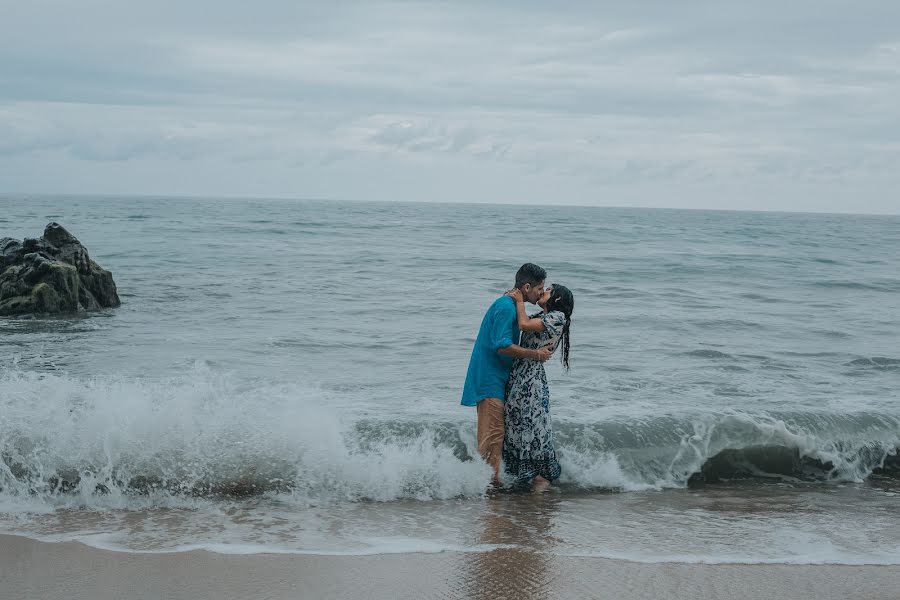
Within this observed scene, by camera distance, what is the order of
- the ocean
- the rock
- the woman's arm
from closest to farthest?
1. the ocean
2. the woman's arm
3. the rock

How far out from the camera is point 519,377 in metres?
6.31

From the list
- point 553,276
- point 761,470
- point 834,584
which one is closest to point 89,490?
point 834,584

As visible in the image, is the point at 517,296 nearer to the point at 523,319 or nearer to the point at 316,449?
the point at 523,319

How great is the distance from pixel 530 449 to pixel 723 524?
1.49 m

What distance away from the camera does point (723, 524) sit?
579 centimetres

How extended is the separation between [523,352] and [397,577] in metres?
2.11

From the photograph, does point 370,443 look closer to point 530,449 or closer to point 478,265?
point 530,449

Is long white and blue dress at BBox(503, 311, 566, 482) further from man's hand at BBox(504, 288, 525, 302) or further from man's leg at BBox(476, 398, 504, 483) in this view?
man's hand at BBox(504, 288, 525, 302)

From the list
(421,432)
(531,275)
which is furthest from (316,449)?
(531,275)

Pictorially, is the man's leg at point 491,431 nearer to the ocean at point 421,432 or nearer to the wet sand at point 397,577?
the ocean at point 421,432

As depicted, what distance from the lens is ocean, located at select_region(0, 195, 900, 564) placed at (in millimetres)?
5465

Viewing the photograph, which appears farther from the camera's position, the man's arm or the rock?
the rock


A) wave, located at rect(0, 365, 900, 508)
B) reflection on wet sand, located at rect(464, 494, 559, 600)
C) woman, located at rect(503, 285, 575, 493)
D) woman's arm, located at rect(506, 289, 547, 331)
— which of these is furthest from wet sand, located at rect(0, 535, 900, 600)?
woman's arm, located at rect(506, 289, 547, 331)

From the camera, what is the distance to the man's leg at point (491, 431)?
6312 mm
